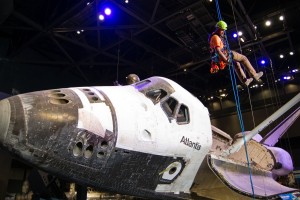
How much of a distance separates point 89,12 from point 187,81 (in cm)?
994

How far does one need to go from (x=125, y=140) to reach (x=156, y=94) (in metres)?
1.17

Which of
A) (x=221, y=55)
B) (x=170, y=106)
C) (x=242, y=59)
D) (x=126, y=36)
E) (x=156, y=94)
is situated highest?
(x=126, y=36)

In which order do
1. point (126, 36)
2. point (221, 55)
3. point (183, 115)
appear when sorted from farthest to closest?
point (126, 36), point (221, 55), point (183, 115)

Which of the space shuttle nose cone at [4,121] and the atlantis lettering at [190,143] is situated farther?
the atlantis lettering at [190,143]

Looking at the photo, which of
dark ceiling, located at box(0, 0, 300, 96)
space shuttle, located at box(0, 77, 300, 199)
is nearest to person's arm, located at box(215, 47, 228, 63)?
space shuttle, located at box(0, 77, 300, 199)

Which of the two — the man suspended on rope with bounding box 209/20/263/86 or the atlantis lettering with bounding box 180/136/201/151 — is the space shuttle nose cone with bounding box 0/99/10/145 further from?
the man suspended on rope with bounding box 209/20/263/86

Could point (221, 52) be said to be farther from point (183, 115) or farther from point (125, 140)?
point (125, 140)

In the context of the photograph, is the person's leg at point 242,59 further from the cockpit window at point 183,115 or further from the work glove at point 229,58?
the cockpit window at point 183,115

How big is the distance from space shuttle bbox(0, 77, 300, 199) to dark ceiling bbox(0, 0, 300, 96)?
5392 mm

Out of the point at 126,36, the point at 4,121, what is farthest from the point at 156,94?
the point at 126,36

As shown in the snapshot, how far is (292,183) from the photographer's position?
9.62 meters

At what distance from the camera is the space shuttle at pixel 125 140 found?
3.18 metres

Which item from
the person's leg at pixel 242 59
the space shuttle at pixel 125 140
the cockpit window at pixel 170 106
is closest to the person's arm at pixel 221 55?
the person's leg at pixel 242 59

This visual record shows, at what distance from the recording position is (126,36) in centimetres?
1325
